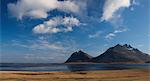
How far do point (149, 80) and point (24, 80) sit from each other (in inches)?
848

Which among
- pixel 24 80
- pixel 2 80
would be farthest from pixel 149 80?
pixel 2 80

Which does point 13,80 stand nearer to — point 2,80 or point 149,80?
point 2,80

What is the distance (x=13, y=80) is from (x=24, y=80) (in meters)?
1.94

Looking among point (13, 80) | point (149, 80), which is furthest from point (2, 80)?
point (149, 80)

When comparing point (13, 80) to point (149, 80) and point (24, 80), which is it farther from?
point (149, 80)

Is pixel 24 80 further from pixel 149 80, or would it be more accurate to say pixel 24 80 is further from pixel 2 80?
pixel 149 80

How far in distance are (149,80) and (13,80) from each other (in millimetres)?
23475

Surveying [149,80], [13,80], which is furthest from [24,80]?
[149,80]

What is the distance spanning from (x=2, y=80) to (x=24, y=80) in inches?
154

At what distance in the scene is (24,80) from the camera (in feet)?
144

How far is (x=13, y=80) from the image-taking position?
44.0 meters

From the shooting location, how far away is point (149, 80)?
42.1m
